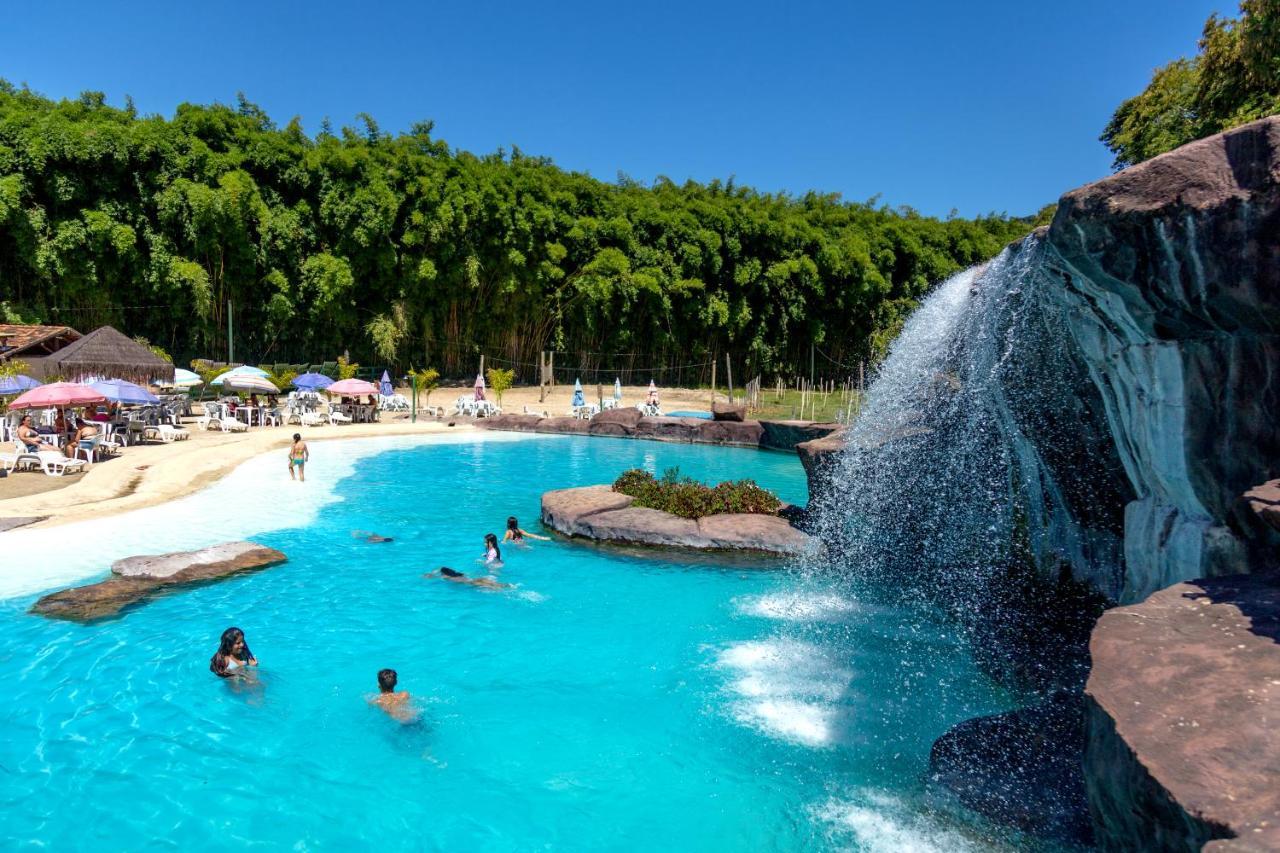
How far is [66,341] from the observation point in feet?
74.9

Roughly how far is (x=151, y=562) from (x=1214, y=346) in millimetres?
10863

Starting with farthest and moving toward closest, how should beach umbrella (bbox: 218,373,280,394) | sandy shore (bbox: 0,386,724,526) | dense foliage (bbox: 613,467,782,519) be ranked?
beach umbrella (bbox: 218,373,280,394)
sandy shore (bbox: 0,386,724,526)
dense foliage (bbox: 613,467,782,519)

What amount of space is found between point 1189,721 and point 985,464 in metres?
6.36

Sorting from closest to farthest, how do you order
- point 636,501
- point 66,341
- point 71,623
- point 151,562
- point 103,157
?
point 71,623 < point 151,562 < point 636,501 < point 66,341 < point 103,157

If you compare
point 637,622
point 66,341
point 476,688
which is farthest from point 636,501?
point 66,341

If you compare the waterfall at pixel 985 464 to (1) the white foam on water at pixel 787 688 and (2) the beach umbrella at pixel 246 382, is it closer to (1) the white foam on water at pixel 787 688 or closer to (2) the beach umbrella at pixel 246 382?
(1) the white foam on water at pixel 787 688

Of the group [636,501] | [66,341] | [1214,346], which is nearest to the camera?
[1214,346]

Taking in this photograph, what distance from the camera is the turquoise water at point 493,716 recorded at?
494cm

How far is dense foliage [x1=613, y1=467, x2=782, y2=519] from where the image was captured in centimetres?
1170

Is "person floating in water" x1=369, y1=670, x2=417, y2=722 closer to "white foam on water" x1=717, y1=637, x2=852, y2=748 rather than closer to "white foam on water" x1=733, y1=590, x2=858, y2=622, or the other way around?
"white foam on water" x1=717, y1=637, x2=852, y2=748

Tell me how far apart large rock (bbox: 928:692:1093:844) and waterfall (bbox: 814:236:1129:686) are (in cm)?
191

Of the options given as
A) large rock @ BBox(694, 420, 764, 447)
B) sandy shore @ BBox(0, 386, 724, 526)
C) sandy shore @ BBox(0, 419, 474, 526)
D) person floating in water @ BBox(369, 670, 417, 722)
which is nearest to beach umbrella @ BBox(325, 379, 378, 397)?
sandy shore @ BBox(0, 386, 724, 526)

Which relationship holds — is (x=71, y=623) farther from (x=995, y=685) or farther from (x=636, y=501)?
(x=995, y=685)

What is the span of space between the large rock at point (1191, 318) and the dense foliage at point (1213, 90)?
29.3ft
